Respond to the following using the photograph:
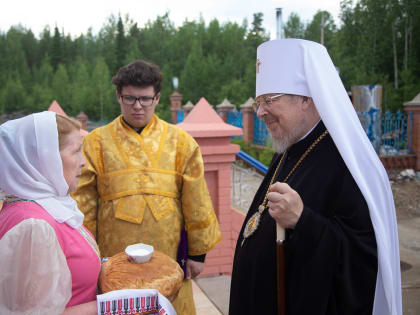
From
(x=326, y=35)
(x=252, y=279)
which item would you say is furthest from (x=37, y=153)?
(x=326, y=35)

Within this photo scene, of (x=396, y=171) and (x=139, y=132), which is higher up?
(x=139, y=132)

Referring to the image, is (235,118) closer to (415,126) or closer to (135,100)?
(415,126)

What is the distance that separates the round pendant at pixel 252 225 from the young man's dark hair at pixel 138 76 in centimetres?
132

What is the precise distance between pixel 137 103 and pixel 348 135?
1.63 meters

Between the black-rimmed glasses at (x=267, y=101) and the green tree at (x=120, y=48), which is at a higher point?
the green tree at (x=120, y=48)

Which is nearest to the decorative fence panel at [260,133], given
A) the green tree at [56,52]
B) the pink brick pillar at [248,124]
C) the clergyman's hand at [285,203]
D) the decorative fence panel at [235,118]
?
the pink brick pillar at [248,124]

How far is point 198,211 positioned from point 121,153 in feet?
2.35

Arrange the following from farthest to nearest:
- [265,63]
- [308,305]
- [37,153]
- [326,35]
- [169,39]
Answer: [169,39]
[326,35]
[265,63]
[308,305]
[37,153]

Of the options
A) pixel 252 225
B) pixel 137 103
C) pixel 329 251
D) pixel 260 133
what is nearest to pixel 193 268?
pixel 252 225

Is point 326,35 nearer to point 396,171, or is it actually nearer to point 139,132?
point 396,171

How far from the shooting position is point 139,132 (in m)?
2.96

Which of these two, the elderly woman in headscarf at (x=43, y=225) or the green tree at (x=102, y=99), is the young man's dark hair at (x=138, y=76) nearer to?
the elderly woman in headscarf at (x=43, y=225)

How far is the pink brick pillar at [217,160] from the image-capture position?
4.13 meters

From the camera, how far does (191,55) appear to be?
4338 centimetres
